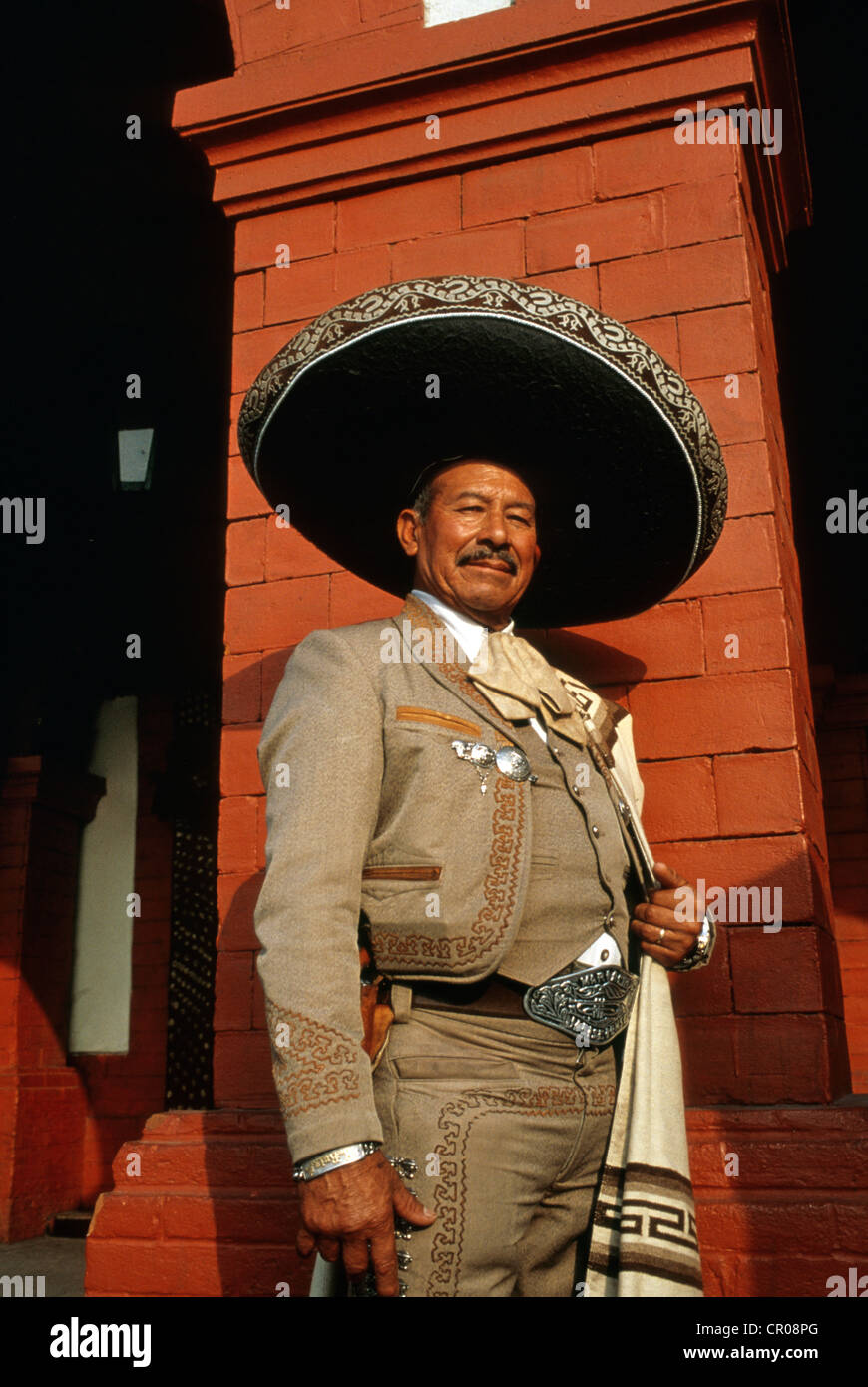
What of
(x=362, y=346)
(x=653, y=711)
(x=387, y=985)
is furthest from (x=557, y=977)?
(x=362, y=346)

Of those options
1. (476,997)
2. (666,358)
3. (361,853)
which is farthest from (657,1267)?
(666,358)

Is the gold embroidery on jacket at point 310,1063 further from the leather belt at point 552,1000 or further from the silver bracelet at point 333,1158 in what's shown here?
the leather belt at point 552,1000

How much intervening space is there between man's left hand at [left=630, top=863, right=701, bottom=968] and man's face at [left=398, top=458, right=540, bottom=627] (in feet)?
1.91

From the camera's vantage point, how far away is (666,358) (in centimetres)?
295

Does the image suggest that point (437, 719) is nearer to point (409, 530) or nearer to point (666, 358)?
point (409, 530)

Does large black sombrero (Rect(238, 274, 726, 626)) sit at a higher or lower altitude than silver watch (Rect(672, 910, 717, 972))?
higher

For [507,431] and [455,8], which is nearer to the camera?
[507,431]

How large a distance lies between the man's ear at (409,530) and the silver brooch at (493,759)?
49cm

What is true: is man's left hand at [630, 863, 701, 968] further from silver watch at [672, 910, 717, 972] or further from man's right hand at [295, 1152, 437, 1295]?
man's right hand at [295, 1152, 437, 1295]

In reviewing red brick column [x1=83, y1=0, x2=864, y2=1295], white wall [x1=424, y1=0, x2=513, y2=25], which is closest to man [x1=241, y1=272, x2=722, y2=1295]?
red brick column [x1=83, y1=0, x2=864, y2=1295]

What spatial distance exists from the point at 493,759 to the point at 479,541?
1.42 ft

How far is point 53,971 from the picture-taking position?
6602 millimetres

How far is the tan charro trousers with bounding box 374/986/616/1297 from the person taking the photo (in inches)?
68.8
